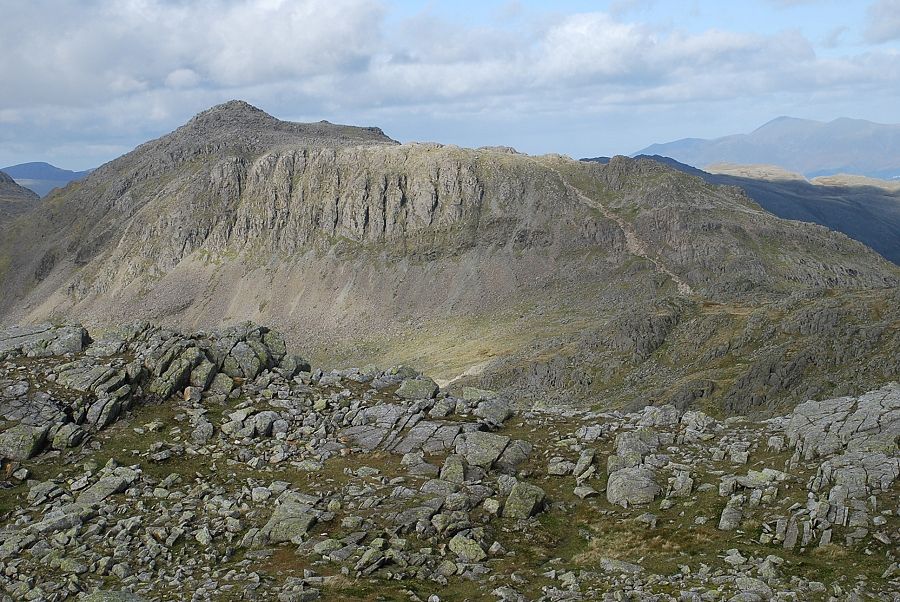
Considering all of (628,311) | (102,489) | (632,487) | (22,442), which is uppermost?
(22,442)

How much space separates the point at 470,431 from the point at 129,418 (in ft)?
60.8

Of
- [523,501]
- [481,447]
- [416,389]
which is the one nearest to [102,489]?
[416,389]

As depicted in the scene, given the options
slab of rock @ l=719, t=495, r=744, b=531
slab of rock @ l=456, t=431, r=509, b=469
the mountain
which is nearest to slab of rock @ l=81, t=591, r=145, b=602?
slab of rock @ l=456, t=431, r=509, b=469

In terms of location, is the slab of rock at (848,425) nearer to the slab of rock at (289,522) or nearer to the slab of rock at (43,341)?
the slab of rock at (289,522)

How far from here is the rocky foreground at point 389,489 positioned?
2509cm

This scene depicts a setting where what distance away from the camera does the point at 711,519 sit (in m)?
28.5

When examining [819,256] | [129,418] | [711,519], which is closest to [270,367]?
[129,418]

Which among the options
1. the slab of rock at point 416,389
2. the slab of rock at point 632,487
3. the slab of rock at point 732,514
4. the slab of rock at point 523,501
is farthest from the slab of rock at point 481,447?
the slab of rock at point 732,514

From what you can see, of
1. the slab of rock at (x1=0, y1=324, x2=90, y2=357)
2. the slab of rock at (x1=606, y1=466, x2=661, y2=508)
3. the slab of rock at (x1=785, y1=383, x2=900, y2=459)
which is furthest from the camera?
the slab of rock at (x1=0, y1=324, x2=90, y2=357)

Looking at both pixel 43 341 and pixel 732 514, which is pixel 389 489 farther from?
pixel 43 341

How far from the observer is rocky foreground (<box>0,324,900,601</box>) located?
988 inches

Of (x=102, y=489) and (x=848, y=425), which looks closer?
(x=102, y=489)

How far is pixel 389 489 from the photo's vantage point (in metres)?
32.9

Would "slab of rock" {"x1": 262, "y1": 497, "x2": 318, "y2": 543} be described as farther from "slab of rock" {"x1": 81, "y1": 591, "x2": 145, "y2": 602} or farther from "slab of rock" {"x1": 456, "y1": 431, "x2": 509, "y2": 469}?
"slab of rock" {"x1": 456, "y1": 431, "x2": 509, "y2": 469}
